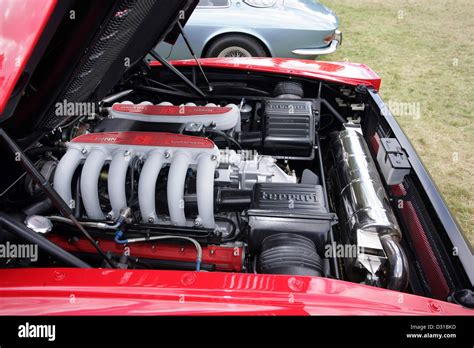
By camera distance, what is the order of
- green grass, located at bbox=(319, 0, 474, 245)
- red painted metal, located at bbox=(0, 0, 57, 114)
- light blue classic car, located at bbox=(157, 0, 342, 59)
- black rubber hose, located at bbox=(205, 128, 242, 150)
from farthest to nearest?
light blue classic car, located at bbox=(157, 0, 342, 59)
green grass, located at bbox=(319, 0, 474, 245)
black rubber hose, located at bbox=(205, 128, 242, 150)
red painted metal, located at bbox=(0, 0, 57, 114)

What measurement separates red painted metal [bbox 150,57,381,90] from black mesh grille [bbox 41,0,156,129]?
97cm

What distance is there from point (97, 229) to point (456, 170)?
3.16m

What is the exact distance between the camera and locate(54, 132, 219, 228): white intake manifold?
153 cm

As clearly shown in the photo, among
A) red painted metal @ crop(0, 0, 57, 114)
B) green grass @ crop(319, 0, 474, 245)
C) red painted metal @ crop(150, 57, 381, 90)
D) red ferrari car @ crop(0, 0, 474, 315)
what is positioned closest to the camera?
red painted metal @ crop(0, 0, 57, 114)

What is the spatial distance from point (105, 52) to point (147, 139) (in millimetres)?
429

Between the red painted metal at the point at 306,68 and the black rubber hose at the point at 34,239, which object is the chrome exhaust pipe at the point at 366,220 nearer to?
the red painted metal at the point at 306,68

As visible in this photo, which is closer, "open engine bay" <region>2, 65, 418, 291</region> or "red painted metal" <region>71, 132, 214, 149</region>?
"open engine bay" <region>2, 65, 418, 291</region>

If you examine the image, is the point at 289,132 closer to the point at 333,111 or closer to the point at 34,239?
the point at 333,111

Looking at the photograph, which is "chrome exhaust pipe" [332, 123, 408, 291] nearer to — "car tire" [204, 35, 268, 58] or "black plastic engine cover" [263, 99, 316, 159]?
"black plastic engine cover" [263, 99, 316, 159]


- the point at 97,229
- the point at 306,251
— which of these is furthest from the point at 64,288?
the point at 306,251

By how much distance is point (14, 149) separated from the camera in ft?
3.75

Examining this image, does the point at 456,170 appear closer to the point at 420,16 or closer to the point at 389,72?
the point at 389,72

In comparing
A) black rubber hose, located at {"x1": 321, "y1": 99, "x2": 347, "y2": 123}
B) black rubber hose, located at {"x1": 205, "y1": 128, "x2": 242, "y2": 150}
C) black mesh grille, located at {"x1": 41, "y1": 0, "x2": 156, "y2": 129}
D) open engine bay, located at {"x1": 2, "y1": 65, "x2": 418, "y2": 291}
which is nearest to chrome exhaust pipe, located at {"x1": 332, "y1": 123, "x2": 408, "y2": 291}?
open engine bay, located at {"x1": 2, "y1": 65, "x2": 418, "y2": 291}

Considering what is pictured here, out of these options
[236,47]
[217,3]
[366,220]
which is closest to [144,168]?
[366,220]
